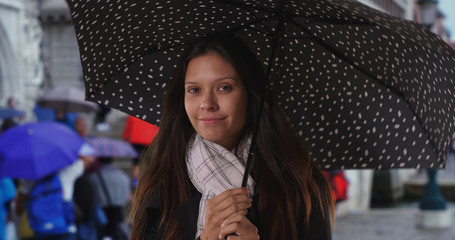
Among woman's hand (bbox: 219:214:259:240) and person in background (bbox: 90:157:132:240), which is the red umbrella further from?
woman's hand (bbox: 219:214:259:240)

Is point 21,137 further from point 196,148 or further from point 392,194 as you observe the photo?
point 392,194

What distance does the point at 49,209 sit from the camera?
20.4 ft

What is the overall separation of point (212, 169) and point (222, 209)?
182 millimetres

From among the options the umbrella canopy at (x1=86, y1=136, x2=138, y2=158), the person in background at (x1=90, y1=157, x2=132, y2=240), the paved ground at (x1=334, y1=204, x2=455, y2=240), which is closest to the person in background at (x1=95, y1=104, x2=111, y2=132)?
the paved ground at (x1=334, y1=204, x2=455, y2=240)

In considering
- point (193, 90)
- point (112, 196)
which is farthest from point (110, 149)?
Answer: point (193, 90)

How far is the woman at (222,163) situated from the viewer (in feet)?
7.73

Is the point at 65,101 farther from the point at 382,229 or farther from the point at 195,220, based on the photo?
the point at 195,220

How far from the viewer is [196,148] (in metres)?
2.48

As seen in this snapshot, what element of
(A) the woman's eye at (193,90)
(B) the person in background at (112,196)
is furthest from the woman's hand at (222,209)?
(B) the person in background at (112,196)

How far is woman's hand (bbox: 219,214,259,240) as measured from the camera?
2.22m

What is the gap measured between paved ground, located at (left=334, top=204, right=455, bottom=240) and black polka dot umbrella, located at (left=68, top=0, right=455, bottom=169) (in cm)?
932

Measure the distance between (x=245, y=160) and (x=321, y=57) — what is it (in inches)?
21.6

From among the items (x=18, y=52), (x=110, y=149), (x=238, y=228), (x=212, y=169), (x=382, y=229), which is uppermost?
(x=18, y=52)

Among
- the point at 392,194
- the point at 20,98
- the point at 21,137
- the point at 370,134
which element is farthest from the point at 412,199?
the point at 370,134
